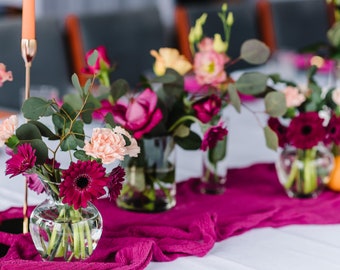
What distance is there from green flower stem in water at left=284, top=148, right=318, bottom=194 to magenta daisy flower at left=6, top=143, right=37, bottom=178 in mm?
559

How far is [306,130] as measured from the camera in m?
1.16

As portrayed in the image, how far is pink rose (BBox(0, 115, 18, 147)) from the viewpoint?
84 cm

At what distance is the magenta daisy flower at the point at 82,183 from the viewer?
0.80m

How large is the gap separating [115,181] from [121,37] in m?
1.84

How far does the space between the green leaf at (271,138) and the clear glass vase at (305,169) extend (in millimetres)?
102

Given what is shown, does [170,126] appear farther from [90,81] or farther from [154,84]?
[90,81]

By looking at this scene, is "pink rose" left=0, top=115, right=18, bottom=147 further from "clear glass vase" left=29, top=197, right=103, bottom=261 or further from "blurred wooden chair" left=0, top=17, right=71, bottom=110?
"blurred wooden chair" left=0, top=17, right=71, bottom=110

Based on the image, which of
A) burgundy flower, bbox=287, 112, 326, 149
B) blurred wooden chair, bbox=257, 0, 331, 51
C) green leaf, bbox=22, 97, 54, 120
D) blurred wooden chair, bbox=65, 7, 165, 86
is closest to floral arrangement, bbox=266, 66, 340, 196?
burgundy flower, bbox=287, 112, 326, 149

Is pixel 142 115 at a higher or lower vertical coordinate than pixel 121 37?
lower

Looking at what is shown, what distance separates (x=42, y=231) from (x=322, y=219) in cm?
49

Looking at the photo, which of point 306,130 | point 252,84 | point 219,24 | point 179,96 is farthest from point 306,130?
point 219,24

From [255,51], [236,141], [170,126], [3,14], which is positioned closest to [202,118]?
[170,126]

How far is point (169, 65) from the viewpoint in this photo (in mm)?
1186

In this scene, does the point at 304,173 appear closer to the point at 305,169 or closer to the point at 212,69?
the point at 305,169
